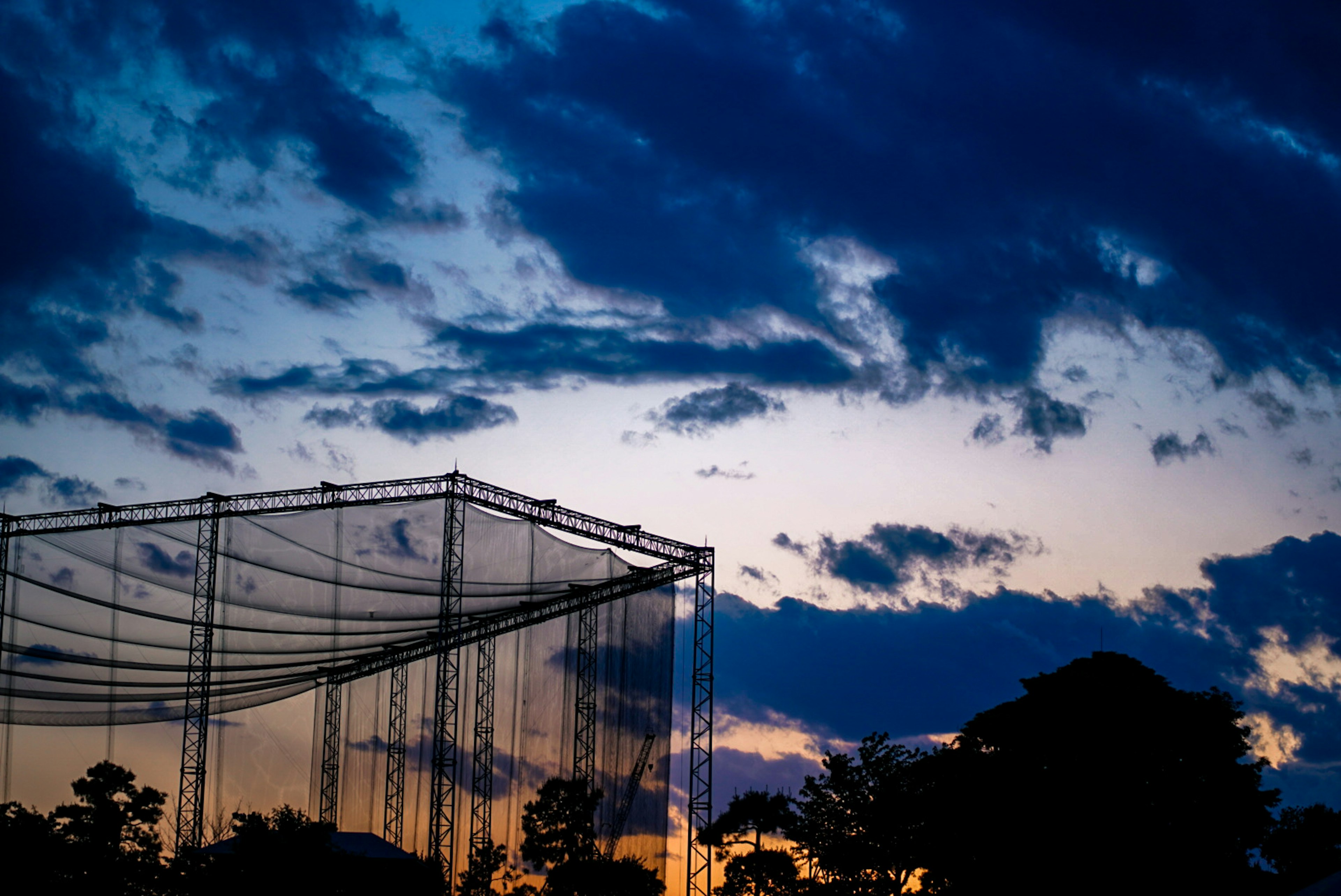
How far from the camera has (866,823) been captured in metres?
38.2

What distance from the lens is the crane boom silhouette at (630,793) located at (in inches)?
1657

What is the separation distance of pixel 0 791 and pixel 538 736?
55.4ft

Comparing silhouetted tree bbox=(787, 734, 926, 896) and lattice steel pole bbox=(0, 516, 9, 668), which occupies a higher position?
lattice steel pole bbox=(0, 516, 9, 668)

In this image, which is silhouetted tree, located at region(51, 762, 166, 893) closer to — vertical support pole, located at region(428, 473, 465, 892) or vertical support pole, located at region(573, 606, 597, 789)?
vertical support pole, located at region(428, 473, 465, 892)

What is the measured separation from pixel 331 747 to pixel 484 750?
29.1 ft

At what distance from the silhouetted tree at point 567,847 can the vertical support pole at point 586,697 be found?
1.21 meters

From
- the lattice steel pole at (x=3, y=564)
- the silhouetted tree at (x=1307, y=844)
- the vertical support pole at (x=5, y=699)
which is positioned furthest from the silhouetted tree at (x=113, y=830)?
the silhouetted tree at (x=1307, y=844)

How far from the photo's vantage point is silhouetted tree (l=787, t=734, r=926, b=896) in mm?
36906

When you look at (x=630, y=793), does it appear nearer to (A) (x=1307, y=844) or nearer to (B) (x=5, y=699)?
(B) (x=5, y=699)

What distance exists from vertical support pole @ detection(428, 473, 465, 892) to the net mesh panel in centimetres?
64

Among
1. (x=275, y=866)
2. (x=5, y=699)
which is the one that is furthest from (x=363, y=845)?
(x=5, y=699)

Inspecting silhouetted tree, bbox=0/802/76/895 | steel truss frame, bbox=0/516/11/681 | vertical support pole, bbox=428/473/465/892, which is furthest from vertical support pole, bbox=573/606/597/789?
steel truss frame, bbox=0/516/11/681

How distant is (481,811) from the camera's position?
128ft

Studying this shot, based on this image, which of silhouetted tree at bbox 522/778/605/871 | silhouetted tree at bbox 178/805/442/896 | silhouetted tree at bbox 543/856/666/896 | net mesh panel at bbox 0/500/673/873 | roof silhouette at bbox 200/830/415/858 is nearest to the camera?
silhouetted tree at bbox 178/805/442/896
